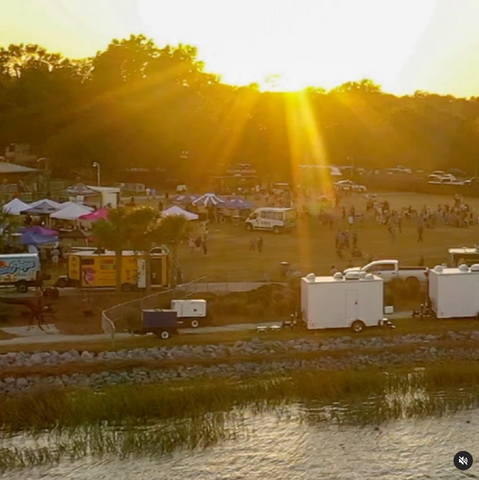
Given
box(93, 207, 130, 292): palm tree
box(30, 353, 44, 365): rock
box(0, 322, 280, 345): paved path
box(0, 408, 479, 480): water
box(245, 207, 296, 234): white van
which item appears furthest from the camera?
box(245, 207, 296, 234): white van

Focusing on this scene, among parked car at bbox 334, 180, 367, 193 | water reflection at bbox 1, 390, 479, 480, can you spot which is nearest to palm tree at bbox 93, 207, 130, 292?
water reflection at bbox 1, 390, 479, 480

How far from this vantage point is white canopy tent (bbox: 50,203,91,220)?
32281 mm

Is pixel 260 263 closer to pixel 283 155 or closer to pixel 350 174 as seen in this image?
pixel 283 155

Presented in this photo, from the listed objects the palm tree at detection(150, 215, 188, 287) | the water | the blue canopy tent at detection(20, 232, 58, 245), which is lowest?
the water

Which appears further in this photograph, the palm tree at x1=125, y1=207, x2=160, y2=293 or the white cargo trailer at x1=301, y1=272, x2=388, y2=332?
the palm tree at x1=125, y1=207, x2=160, y2=293

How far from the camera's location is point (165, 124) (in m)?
61.9

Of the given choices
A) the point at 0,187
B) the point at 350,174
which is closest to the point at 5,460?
the point at 0,187

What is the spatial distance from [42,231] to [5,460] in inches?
586

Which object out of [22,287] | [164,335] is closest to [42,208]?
[22,287]

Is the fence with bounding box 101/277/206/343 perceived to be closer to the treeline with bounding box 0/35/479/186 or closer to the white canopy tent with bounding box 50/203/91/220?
the white canopy tent with bounding box 50/203/91/220

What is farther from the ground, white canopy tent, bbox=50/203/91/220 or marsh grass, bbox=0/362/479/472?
→ white canopy tent, bbox=50/203/91/220

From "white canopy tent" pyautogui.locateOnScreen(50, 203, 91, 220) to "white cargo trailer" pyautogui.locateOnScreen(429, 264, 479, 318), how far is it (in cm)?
1654

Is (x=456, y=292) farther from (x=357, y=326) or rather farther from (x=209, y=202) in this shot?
(x=209, y=202)

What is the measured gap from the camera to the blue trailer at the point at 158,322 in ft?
62.1
